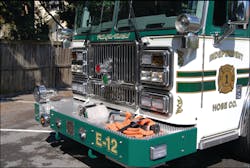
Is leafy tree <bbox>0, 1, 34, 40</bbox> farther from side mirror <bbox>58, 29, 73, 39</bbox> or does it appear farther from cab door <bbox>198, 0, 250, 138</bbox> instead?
cab door <bbox>198, 0, 250, 138</bbox>

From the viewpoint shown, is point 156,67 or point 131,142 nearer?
point 131,142

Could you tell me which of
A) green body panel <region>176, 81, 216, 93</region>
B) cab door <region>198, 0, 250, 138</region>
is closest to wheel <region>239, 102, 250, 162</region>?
cab door <region>198, 0, 250, 138</region>

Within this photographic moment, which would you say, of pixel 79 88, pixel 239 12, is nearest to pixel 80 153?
pixel 79 88

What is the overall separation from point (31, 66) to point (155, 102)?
828 centimetres

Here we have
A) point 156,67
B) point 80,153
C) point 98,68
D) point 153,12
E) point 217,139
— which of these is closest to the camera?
point 156,67

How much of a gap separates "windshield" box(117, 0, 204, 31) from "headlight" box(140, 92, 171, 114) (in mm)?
720

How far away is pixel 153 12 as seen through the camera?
3875mm

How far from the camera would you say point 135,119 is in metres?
3.56

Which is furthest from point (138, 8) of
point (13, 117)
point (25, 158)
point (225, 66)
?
point (13, 117)

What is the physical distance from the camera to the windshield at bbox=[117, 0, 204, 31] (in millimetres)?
3456

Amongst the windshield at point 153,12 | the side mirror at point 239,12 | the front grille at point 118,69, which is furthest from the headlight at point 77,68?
the side mirror at point 239,12

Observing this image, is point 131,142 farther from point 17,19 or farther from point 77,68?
point 17,19

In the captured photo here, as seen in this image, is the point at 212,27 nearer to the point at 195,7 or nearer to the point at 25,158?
the point at 195,7

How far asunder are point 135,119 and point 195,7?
1.30 meters
